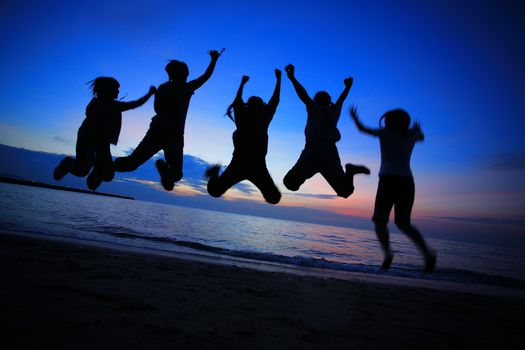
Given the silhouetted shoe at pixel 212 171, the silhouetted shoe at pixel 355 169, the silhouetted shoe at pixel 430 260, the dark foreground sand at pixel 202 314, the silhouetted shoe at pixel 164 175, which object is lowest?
the dark foreground sand at pixel 202 314

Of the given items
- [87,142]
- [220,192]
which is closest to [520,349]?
[220,192]

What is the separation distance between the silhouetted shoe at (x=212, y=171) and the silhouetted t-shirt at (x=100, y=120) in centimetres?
185

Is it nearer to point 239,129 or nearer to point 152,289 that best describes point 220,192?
point 239,129

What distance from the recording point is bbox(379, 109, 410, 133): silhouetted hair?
506 cm

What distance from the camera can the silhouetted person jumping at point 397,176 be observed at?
492 cm

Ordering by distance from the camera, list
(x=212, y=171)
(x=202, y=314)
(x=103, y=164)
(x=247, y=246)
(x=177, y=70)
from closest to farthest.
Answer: (x=202, y=314) < (x=177, y=70) < (x=103, y=164) < (x=212, y=171) < (x=247, y=246)

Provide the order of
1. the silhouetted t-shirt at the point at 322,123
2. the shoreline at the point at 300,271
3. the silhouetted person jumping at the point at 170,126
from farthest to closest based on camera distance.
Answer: the shoreline at the point at 300,271 → the silhouetted t-shirt at the point at 322,123 → the silhouetted person jumping at the point at 170,126

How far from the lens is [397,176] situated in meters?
4.89

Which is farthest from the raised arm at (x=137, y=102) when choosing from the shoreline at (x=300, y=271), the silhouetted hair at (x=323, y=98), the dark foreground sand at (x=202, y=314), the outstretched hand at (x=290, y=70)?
the shoreline at (x=300, y=271)

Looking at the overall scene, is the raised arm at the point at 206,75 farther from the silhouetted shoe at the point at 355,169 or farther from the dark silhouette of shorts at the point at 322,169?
the silhouetted shoe at the point at 355,169

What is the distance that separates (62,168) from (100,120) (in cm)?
119

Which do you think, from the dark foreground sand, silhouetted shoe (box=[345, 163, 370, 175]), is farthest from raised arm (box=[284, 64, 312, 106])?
the dark foreground sand

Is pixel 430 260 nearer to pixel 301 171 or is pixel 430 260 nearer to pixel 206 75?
pixel 301 171

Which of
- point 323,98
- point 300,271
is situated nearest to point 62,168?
point 323,98
